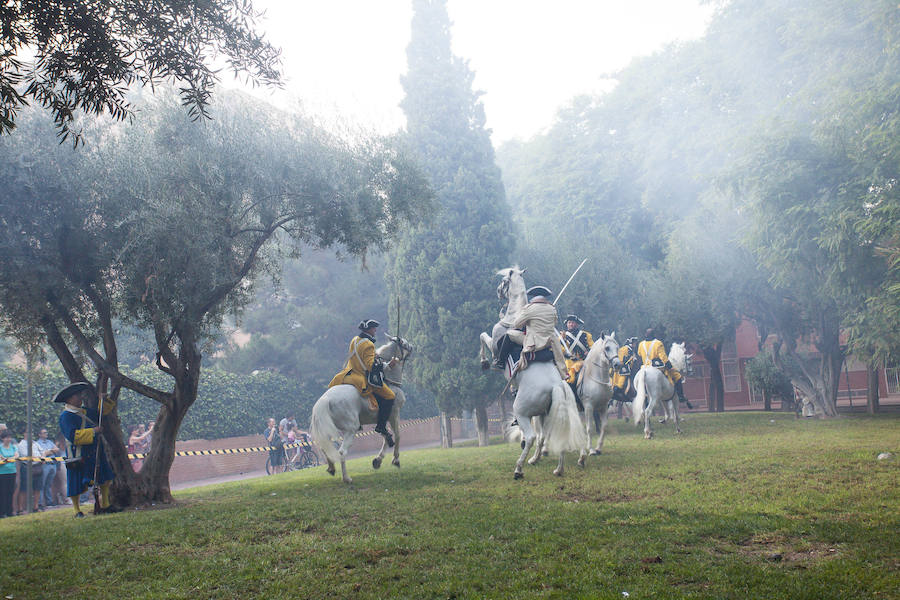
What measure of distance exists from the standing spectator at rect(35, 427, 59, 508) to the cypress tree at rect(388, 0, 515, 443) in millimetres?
12945

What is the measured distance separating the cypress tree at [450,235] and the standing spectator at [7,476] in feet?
46.8

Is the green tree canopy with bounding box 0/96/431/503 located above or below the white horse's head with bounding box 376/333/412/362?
above

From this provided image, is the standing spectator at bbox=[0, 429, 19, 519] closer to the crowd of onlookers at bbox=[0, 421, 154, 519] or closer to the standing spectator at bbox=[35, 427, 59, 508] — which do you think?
the crowd of onlookers at bbox=[0, 421, 154, 519]

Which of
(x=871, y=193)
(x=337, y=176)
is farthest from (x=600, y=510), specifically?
(x=871, y=193)

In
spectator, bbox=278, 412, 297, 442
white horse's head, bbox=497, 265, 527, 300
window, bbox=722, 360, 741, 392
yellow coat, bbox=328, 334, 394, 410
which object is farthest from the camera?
window, bbox=722, 360, 741, 392

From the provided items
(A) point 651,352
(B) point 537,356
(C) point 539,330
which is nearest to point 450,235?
(A) point 651,352

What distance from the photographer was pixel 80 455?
444 inches

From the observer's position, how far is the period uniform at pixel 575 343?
50.3 ft

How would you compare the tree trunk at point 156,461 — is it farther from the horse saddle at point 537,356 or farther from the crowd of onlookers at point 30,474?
the horse saddle at point 537,356

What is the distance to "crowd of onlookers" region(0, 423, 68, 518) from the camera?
15484 mm

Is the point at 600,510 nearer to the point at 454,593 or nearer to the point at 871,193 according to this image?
the point at 454,593

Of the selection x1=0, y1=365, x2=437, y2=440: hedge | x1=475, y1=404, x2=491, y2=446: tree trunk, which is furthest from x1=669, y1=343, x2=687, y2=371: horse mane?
x1=0, y1=365, x2=437, y2=440: hedge

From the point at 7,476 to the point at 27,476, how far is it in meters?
0.44

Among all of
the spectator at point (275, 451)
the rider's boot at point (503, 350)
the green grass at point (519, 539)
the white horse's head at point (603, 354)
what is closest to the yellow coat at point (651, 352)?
the white horse's head at point (603, 354)
